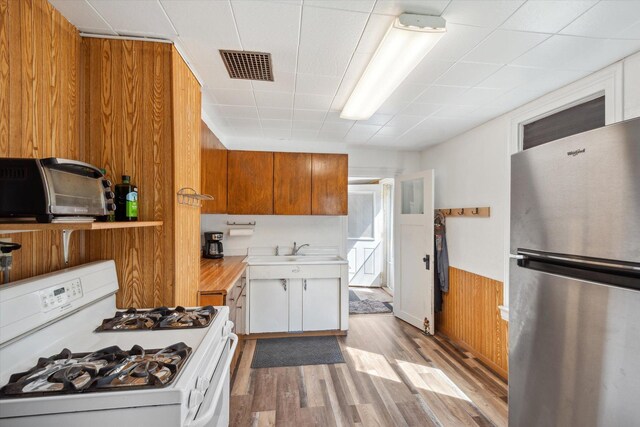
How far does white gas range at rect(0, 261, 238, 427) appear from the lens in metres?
0.77

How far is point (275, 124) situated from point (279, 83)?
3.35 feet

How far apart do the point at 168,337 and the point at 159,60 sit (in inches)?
58.1

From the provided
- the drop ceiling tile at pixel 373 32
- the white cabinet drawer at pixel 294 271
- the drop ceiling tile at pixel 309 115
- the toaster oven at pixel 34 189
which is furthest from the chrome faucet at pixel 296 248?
the toaster oven at pixel 34 189

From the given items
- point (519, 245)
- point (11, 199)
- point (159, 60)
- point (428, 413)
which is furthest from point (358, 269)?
point (11, 199)

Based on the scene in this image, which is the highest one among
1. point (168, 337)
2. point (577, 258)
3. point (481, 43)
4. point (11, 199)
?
point (481, 43)

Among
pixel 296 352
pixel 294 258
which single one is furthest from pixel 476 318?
pixel 294 258

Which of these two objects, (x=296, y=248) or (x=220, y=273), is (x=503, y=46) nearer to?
(x=220, y=273)

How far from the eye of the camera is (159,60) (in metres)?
1.57

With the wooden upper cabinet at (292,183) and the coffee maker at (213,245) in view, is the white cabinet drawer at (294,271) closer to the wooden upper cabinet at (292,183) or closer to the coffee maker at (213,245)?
the coffee maker at (213,245)

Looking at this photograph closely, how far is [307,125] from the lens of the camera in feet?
10.2

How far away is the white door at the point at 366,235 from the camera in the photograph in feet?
18.5

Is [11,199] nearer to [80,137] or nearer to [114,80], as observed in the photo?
[80,137]

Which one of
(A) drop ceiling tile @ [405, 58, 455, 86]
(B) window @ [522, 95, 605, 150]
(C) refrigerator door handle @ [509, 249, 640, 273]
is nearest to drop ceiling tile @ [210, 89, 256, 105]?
(A) drop ceiling tile @ [405, 58, 455, 86]

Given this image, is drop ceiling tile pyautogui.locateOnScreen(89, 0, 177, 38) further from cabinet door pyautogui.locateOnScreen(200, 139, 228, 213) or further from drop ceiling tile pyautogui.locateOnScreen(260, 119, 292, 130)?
drop ceiling tile pyautogui.locateOnScreen(260, 119, 292, 130)
